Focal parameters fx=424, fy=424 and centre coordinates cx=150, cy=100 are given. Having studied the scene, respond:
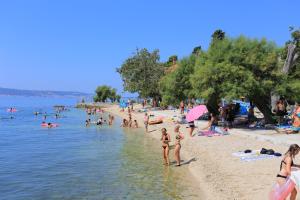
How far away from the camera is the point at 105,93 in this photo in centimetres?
10994

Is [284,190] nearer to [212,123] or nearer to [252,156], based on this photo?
[252,156]

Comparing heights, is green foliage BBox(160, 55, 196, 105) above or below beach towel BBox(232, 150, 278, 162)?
above

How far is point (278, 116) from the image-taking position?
92.8ft

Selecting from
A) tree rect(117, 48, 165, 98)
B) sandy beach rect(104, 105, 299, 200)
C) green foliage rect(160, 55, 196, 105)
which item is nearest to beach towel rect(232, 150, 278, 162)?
sandy beach rect(104, 105, 299, 200)

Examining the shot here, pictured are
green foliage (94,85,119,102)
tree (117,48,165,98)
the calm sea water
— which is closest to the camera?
the calm sea water

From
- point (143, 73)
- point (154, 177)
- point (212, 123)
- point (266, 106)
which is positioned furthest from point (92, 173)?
point (143, 73)

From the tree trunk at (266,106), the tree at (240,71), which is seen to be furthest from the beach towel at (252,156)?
the tree trunk at (266,106)

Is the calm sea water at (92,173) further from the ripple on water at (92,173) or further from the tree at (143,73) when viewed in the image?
the tree at (143,73)

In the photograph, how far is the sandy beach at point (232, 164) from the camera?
44.2ft

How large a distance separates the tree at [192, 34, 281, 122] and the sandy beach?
2.66 metres

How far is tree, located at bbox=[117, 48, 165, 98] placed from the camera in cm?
6303

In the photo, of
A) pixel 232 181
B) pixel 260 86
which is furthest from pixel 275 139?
pixel 232 181

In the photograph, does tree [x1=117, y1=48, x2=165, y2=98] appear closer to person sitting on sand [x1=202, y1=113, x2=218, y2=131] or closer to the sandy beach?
person sitting on sand [x1=202, y1=113, x2=218, y2=131]

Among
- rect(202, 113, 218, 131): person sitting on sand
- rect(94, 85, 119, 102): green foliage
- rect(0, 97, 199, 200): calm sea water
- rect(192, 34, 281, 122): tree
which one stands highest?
rect(94, 85, 119, 102): green foliage
